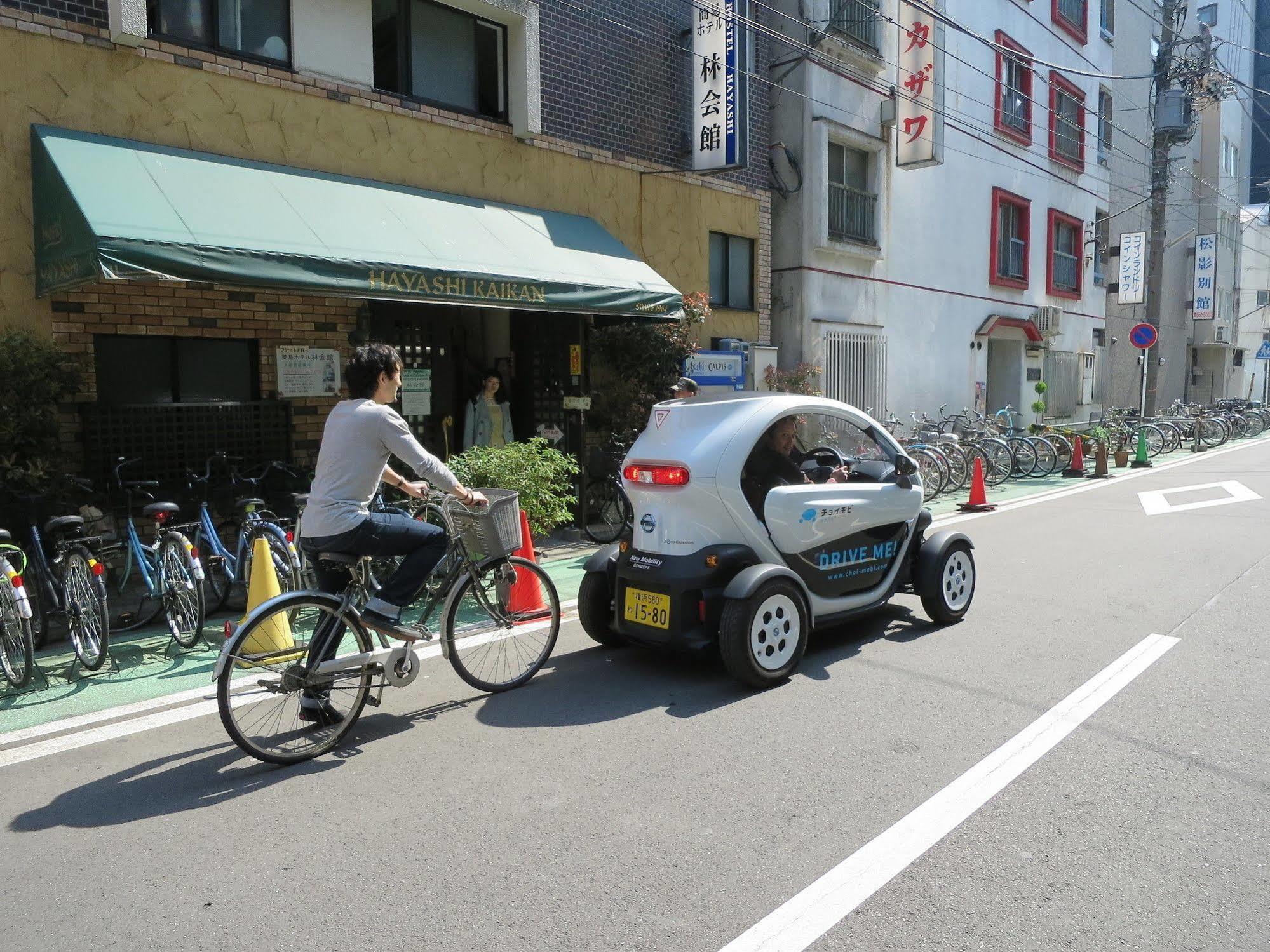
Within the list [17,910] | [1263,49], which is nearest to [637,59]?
[17,910]

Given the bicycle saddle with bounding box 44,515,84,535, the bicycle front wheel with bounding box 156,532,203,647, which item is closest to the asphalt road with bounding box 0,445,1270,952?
the bicycle front wheel with bounding box 156,532,203,647

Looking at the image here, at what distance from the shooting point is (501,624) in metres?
5.57

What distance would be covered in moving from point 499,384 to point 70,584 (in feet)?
18.4

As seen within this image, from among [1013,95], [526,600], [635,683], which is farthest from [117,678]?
[1013,95]

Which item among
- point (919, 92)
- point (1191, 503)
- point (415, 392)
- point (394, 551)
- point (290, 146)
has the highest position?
point (919, 92)

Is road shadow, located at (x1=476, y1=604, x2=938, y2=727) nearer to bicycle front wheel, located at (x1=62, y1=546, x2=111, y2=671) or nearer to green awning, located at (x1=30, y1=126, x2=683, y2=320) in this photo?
bicycle front wheel, located at (x1=62, y1=546, x2=111, y2=671)

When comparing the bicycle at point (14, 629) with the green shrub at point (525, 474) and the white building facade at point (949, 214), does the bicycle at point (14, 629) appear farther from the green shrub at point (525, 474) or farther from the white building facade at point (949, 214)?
the white building facade at point (949, 214)

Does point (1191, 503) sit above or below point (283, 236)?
below

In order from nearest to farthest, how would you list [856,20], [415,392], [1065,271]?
[415,392], [856,20], [1065,271]

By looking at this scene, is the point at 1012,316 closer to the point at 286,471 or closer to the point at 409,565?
the point at 286,471

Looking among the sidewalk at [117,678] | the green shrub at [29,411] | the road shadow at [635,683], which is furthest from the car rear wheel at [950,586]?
the green shrub at [29,411]

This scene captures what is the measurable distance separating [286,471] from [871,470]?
17.0ft

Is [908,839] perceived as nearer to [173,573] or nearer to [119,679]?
[119,679]

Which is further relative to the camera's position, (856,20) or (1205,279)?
(1205,279)
